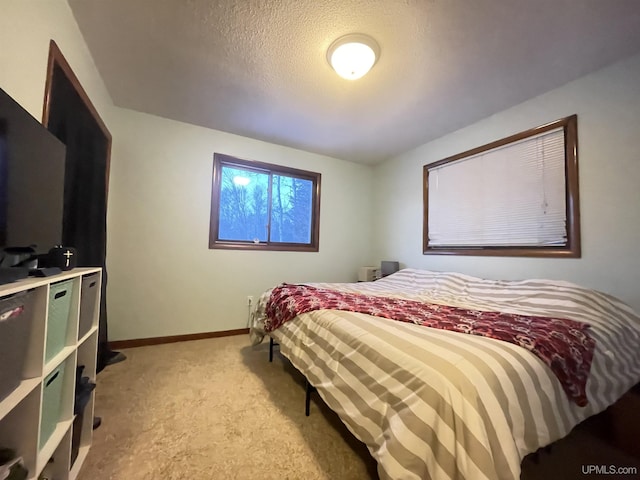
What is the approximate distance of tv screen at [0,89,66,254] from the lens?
2.73 ft

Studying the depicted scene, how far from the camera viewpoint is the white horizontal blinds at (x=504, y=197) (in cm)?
209

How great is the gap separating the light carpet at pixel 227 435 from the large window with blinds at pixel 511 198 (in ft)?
4.82

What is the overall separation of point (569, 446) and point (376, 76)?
8.47 feet

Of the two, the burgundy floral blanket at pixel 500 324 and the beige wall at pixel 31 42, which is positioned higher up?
the beige wall at pixel 31 42

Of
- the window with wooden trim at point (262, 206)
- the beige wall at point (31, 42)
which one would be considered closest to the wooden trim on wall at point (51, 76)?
the beige wall at point (31, 42)

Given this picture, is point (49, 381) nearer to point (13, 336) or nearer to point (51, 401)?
point (51, 401)

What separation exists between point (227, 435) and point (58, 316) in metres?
1.03

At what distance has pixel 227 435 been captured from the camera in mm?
1357

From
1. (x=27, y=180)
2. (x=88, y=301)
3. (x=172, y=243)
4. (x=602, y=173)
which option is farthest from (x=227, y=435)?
(x=602, y=173)

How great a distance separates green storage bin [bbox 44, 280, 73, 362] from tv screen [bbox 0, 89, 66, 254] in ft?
0.70

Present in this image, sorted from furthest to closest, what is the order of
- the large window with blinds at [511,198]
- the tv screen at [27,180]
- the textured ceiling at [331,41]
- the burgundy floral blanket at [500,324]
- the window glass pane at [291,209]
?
the window glass pane at [291,209] < the large window with blinds at [511,198] < the textured ceiling at [331,41] < the burgundy floral blanket at [500,324] < the tv screen at [27,180]

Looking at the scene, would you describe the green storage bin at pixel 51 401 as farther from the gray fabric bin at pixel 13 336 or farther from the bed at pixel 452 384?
the bed at pixel 452 384

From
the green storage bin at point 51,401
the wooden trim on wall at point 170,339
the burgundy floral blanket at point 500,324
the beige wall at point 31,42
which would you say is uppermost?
the beige wall at point 31,42

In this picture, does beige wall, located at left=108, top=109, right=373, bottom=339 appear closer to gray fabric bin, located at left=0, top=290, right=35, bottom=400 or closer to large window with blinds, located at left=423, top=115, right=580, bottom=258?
large window with blinds, located at left=423, top=115, right=580, bottom=258
